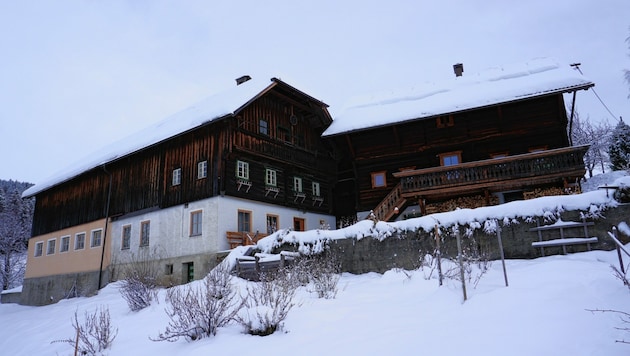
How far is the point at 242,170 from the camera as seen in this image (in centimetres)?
2341

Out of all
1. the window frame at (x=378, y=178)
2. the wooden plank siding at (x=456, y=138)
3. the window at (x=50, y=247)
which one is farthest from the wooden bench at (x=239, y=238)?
the window at (x=50, y=247)

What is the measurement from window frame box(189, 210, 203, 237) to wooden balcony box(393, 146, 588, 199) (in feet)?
33.6

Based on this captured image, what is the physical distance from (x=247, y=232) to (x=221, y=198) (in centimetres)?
239

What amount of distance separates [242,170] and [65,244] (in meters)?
16.9

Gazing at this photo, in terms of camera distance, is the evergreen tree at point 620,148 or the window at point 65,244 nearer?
the evergreen tree at point 620,148

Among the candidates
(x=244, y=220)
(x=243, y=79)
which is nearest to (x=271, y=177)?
(x=244, y=220)

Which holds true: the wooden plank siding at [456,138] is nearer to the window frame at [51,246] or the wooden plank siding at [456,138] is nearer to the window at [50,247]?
the window frame at [51,246]

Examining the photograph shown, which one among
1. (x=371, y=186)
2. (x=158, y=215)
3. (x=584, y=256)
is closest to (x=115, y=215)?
(x=158, y=215)

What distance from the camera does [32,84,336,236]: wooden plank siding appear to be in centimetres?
2291

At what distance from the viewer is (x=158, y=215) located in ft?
81.0

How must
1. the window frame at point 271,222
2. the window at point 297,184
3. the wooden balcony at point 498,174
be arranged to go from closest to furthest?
the wooden balcony at point 498,174, the window frame at point 271,222, the window at point 297,184

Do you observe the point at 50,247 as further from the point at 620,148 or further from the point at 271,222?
the point at 620,148

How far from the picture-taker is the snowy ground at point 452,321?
6.35 m

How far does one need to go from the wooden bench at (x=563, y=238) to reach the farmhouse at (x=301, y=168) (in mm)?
6494
